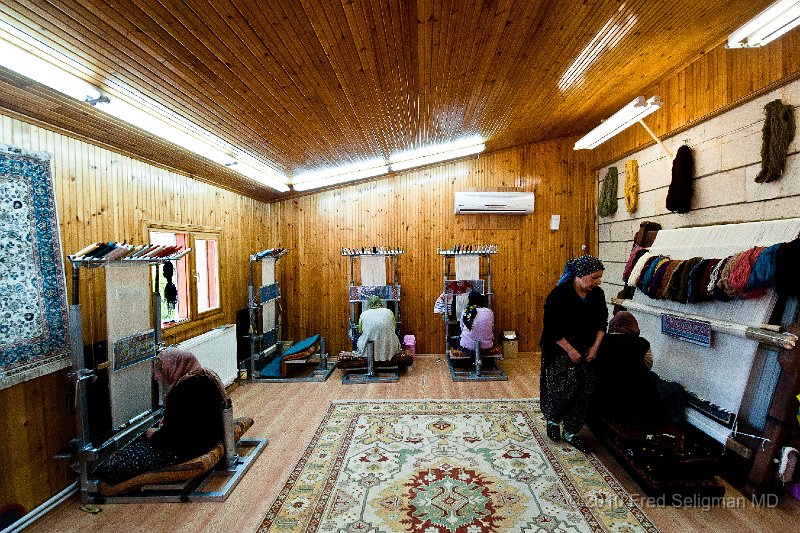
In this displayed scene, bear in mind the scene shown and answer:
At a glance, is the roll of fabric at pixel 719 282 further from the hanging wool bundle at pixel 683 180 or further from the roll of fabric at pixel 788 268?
the hanging wool bundle at pixel 683 180

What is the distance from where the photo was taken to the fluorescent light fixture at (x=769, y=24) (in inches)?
86.0

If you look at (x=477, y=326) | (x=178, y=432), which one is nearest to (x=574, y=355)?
(x=477, y=326)

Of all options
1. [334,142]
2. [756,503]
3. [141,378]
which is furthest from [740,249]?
[141,378]

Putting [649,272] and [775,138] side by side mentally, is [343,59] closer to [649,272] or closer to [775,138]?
[775,138]

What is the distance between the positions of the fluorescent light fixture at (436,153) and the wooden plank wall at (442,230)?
1.78ft

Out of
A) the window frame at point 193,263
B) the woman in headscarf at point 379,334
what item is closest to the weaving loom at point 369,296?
the woman in headscarf at point 379,334

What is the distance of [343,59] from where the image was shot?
271 cm

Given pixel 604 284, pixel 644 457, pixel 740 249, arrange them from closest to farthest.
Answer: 1. pixel 644 457
2. pixel 740 249
3. pixel 604 284

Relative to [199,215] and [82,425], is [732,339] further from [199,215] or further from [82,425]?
[199,215]

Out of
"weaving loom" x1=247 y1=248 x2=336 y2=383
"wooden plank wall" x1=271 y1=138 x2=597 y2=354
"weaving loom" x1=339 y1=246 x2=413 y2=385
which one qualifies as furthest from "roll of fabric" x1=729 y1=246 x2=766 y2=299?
"weaving loom" x1=247 y1=248 x2=336 y2=383

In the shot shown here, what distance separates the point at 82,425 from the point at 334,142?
3.39 meters

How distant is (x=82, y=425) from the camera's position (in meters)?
2.86

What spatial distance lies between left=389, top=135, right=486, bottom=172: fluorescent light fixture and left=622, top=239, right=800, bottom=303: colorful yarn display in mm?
2782

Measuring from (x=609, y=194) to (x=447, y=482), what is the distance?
502cm
